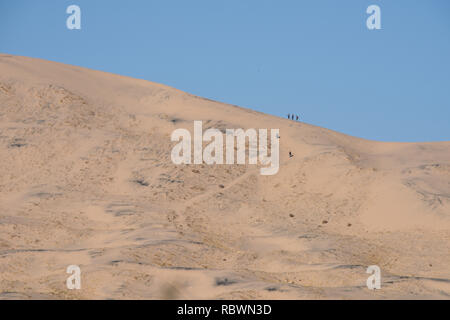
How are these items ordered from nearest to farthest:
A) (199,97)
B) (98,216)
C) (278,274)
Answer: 1. (278,274)
2. (98,216)
3. (199,97)

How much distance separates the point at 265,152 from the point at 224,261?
8909 millimetres

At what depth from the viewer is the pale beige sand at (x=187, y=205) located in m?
15.3

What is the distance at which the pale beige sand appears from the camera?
15.3 metres

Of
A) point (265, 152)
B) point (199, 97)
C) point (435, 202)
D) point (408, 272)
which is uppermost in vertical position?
point (199, 97)

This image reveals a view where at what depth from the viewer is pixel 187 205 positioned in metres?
22.5
